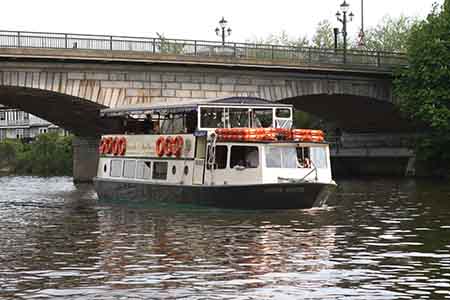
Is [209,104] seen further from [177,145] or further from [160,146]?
[160,146]

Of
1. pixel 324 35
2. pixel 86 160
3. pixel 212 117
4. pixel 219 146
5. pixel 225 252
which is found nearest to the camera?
pixel 225 252

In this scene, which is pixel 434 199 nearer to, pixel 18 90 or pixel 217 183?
pixel 217 183

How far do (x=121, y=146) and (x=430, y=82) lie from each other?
22.8 meters

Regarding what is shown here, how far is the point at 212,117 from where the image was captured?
3831 cm

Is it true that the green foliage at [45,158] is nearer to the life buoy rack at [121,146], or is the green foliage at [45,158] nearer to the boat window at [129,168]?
the life buoy rack at [121,146]

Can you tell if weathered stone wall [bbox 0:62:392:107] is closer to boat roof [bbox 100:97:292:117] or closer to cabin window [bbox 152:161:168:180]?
boat roof [bbox 100:97:292:117]

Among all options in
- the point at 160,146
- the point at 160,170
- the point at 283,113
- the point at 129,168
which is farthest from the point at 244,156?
the point at 129,168

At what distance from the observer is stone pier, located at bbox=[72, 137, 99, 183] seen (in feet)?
227

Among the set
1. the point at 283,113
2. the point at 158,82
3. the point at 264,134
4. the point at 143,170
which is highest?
the point at 158,82

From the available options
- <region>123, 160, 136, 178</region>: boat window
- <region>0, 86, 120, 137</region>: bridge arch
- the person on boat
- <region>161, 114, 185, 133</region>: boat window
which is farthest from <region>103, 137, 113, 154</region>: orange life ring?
the person on boat

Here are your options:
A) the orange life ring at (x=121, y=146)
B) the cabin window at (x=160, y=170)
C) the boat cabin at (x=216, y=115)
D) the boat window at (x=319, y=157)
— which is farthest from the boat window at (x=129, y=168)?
the boat window at (x=319, y=157)

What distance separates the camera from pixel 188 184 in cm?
3784

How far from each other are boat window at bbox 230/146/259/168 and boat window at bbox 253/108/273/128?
2.40 metres

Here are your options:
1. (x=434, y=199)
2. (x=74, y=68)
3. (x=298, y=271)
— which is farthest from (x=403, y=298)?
(x=74, y=68)
